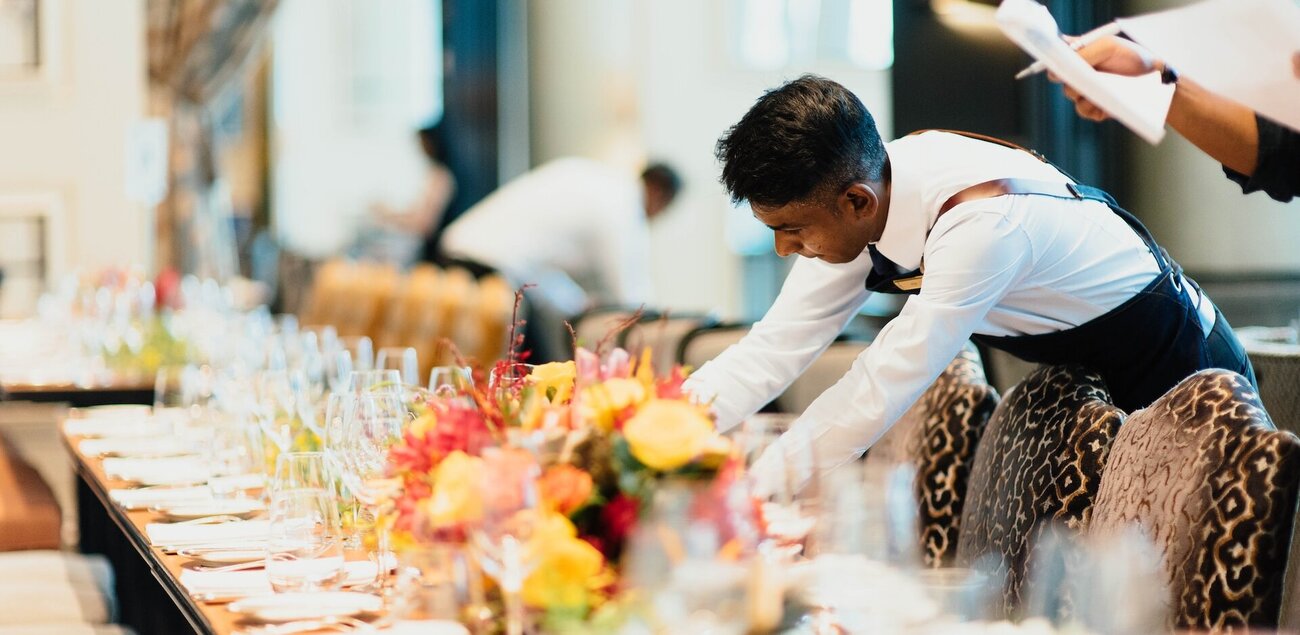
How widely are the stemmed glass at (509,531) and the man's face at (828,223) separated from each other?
758mm

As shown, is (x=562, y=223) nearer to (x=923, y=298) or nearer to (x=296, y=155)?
(x=923, y=298)

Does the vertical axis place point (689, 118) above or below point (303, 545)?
above

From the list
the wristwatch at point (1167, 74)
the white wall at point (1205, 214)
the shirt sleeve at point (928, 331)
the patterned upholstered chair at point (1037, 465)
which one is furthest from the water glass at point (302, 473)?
the white wall at point (1205, 214)

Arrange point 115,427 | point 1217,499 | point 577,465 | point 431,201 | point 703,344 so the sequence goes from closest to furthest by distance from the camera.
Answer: point 577,465
point 1217,499
point 115,427
point 703,344
point 431,201

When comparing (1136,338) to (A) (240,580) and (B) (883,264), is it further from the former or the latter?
(A) (240,580)

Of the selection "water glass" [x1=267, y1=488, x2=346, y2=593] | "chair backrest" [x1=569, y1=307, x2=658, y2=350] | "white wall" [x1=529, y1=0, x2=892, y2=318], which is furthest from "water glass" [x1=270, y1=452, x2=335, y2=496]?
"white wall" [x1=529, y1=0, x2=892, y2=318]

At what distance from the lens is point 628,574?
131 centimetres

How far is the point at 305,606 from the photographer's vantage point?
5.86 ft

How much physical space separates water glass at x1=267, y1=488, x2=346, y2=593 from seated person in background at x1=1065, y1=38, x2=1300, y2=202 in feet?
4.01

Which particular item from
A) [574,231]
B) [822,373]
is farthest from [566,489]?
[574,231]

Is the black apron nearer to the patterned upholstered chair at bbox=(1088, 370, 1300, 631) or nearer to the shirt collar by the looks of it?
the shirt collar

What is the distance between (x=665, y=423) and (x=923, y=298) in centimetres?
73

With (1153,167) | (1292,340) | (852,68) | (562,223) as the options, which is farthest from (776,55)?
(1292,340)

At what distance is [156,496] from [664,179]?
4194mm
